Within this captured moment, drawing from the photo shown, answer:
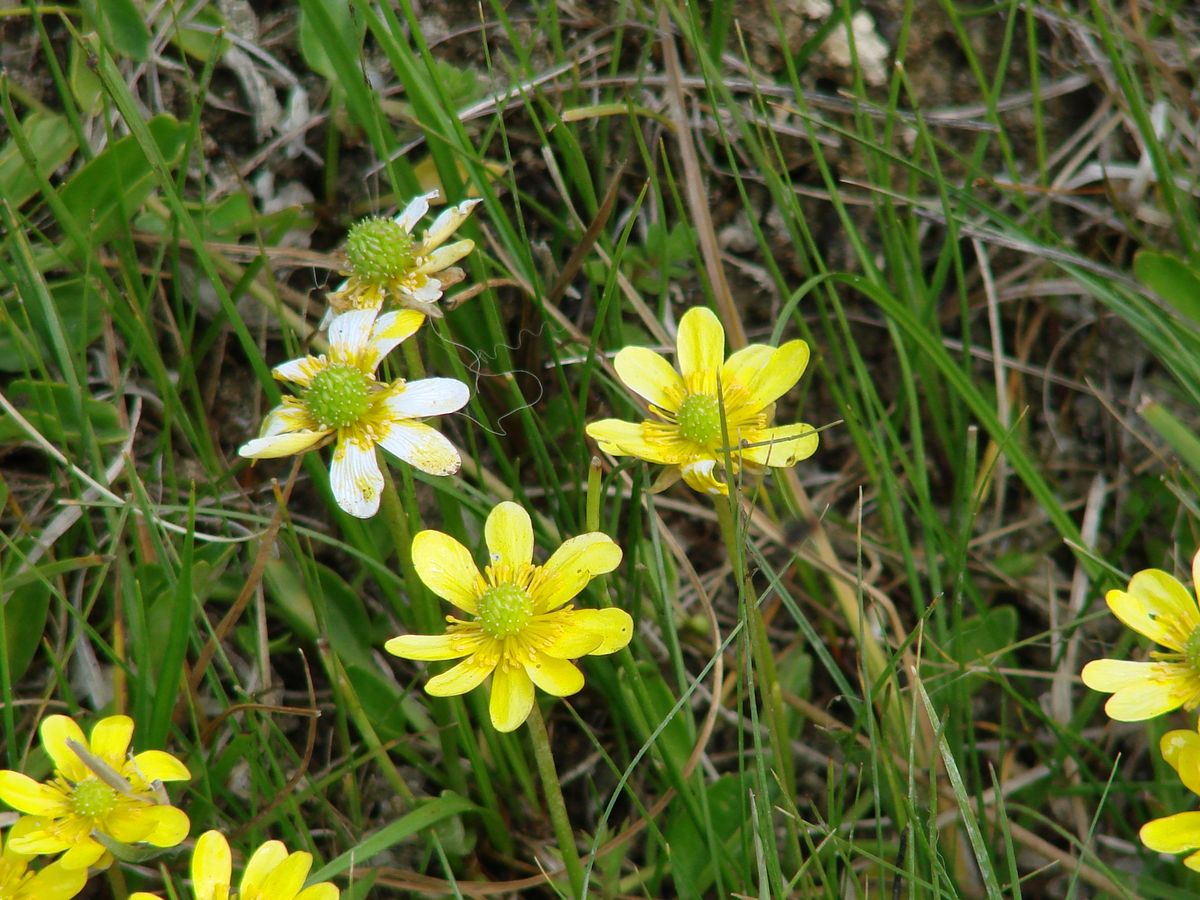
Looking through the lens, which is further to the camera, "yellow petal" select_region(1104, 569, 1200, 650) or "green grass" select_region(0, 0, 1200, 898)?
"green grass" select_region(0, 0, 1200, 898)

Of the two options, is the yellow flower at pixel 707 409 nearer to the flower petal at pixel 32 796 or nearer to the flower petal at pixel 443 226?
the flower petal at pixel 443 226

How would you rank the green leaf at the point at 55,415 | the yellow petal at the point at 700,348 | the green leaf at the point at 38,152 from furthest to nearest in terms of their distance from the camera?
1. the green leaf at the point at 38,152
2. the green leaf at the point at 55,415
3. the yellow petal at the point at 700,348

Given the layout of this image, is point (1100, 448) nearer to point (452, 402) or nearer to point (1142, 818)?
point (1142, 818)

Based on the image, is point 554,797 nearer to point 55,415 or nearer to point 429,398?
point 429,398

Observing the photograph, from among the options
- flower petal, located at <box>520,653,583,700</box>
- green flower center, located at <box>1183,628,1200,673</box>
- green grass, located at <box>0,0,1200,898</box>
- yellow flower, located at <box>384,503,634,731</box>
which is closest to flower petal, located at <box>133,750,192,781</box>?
green grass, located at <box>0,0,1200,898</box>

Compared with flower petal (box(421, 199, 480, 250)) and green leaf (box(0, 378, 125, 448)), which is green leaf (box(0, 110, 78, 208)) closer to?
green leaf (box(0, 378, 125, 448))

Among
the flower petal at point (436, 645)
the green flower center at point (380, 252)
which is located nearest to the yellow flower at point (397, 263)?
the green flower center at point (380, 252)
